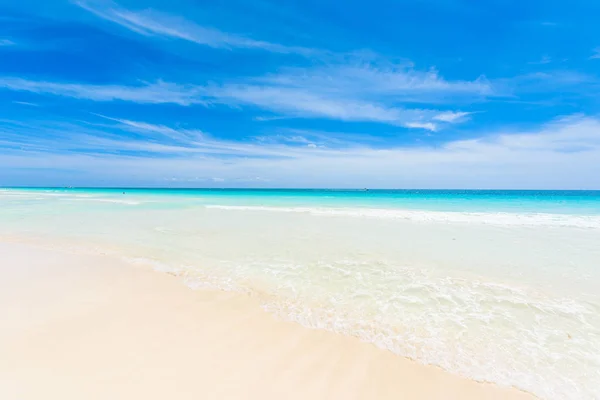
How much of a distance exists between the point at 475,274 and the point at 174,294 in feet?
19.9

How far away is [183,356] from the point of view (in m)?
3.00

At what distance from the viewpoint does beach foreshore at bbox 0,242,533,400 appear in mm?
2564

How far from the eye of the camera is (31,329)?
3.47 metres

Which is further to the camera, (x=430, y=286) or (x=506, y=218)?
(x=506, y=218)

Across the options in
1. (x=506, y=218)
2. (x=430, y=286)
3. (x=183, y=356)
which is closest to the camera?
(x=183, y=356)

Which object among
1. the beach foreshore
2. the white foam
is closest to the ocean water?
the beach foreshore

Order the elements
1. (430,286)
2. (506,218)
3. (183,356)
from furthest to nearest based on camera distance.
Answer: (506,218)
(430,286)
(183,356)

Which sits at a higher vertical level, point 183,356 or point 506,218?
point 506,218

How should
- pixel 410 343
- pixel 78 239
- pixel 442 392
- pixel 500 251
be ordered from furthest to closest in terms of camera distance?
pixel 78 239 < pixel 500 251 < pixel 410 343 < pixel 442 392

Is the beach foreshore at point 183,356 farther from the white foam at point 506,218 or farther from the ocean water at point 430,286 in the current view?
the white foam at point 506,218

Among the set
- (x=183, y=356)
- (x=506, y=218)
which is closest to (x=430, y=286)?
(x=183, y=356)

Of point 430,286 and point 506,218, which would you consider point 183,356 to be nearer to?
point 430,286

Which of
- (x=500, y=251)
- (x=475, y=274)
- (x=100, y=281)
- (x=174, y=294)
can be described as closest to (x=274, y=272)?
A: (x=174, y=294)

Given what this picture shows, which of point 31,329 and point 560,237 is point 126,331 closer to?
point 31,329
